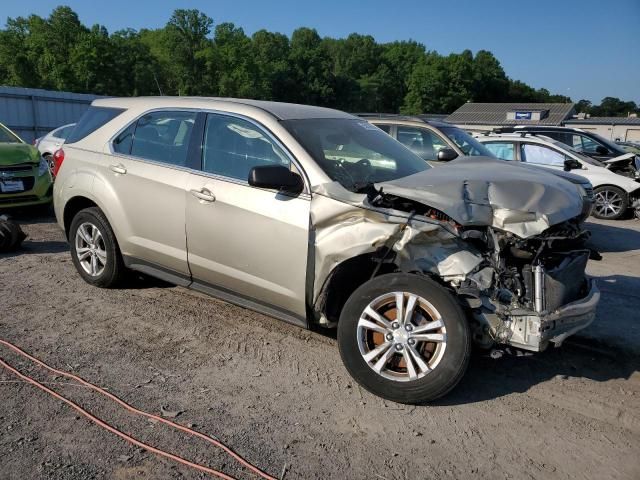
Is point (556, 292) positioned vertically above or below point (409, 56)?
below

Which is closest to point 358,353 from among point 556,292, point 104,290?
point 556,292

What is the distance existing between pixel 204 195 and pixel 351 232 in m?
1.33

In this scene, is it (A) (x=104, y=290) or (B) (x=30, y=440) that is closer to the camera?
(B) (x=30, y=440)

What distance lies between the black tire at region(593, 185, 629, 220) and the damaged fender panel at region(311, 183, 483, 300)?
→ 9388 millimetres

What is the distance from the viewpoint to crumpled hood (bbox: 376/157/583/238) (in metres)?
3.37

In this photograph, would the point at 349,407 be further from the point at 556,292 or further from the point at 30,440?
the point at 30,440

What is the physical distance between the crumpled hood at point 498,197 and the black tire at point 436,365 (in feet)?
1.63

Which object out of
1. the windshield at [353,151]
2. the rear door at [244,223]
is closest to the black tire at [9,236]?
the rear door at [244,223]

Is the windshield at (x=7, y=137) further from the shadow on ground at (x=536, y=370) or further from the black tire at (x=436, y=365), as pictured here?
the shadow on ground at (x=536, y=370)

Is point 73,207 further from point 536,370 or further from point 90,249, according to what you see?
point 536,370

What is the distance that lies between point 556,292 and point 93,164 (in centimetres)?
417

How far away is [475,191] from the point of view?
361 centimetres

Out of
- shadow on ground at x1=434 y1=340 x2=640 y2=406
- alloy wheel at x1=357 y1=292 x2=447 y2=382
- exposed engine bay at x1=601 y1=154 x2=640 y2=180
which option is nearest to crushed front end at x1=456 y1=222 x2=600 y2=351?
alloy wheel at x1=357 y1=292 x2=447 y2=382

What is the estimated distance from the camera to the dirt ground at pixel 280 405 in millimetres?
2893
